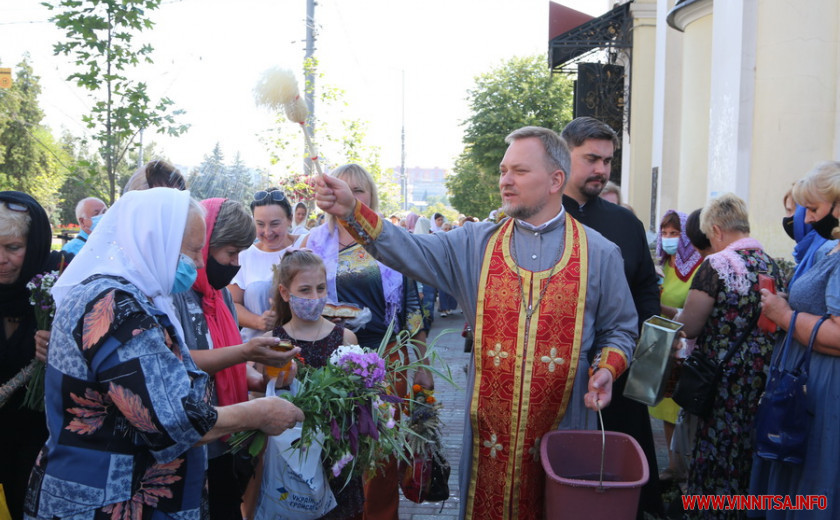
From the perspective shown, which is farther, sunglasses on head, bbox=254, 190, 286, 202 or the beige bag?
sunglasses on head, bbox=254, 190, 286, 202

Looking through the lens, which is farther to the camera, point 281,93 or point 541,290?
point 541,290

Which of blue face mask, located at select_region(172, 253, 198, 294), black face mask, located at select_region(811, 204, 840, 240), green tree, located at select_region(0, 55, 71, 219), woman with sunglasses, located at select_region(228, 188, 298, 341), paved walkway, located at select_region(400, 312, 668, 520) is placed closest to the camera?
blue face mask, located at select_region(172, 253, 198, 294)

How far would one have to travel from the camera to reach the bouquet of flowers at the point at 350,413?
10.2ft

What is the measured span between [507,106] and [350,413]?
30792 mm

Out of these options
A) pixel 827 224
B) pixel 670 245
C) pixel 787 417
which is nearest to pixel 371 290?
pixel 787 417

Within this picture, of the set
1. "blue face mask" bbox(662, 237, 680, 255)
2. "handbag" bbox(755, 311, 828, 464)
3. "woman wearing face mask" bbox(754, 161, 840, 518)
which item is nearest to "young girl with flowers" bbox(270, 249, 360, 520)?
"handbag" bbox(755, 311, 828, 464)

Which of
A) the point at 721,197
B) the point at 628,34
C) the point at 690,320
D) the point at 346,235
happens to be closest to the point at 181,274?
the point at 346,235

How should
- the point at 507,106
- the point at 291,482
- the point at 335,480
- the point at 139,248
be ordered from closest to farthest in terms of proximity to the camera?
1. the point at 139,248
2. the point at 291,482
3. the point at 335,480
4. the point at 507,106

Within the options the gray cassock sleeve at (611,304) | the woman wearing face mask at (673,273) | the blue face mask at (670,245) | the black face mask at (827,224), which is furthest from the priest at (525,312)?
the blue face mask at (670,245)

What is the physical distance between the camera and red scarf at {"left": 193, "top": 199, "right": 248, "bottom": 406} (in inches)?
132

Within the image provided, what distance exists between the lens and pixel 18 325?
324 cm

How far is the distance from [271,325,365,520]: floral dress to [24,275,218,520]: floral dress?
142cm

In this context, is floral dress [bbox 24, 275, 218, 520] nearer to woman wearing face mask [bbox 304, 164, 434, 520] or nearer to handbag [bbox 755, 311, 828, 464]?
woman wearing face mask [bbox 304, 164, 434, 520]

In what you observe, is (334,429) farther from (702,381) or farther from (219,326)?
(702,381)
